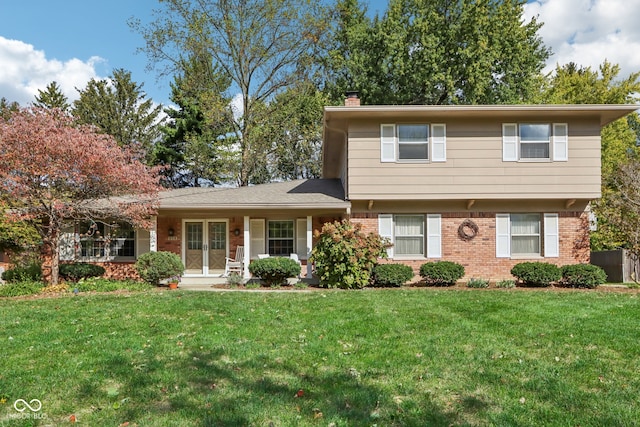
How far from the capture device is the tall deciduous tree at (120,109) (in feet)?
97.0

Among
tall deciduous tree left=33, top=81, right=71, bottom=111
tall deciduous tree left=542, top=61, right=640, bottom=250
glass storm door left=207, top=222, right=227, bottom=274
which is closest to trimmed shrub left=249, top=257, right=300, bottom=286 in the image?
glass storm door left=207, top=222, right=227, bottom=274

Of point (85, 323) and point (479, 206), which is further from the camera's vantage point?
point (479, 206)

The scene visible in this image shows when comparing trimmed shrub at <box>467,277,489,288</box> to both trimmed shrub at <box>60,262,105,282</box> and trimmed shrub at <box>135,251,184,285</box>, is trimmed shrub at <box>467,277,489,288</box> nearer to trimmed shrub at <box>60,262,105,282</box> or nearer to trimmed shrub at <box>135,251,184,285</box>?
trimmed shrub at <box>135,251,184,285</box>

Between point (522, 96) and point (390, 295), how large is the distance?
20.0 metres

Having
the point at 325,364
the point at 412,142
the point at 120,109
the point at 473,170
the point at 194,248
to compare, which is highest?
the point at 120,109

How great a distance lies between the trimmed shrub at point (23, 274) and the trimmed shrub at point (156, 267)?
317 centimetres

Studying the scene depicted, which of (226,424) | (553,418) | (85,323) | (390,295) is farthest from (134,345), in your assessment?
(390,295)

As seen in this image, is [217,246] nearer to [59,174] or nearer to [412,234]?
[59,174]

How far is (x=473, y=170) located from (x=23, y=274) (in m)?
13.7

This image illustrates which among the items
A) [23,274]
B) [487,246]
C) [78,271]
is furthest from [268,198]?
[23,274]

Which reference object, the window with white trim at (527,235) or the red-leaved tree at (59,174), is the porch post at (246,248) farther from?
the window with white trim at (527,235)

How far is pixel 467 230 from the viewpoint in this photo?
13.7 metres

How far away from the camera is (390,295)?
10.3 meters

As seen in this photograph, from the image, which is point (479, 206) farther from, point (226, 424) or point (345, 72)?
point (345, 72)
